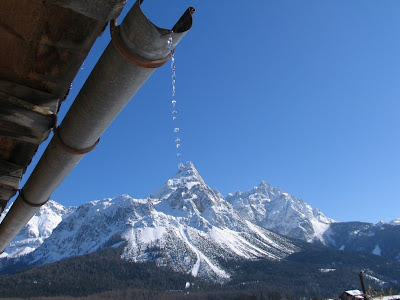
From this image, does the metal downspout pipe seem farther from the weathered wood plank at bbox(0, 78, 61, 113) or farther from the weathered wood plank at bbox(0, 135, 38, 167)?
the weathered wood plank at bbox(0, 135, 38, 167)

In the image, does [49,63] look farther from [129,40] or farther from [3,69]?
[129,40]

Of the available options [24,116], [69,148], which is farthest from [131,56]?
[24,116]

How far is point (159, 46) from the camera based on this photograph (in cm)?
288

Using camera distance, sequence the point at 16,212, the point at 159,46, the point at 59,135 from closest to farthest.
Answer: the point at 159,46 → the point at 59,135 → the point at 16,212

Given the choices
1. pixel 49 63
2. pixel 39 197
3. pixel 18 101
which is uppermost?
pixel 49 63

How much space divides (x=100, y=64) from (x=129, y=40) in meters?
0.52

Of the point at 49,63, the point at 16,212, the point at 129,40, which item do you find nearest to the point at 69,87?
the point at 49,63

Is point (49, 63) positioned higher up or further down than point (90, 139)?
higher up

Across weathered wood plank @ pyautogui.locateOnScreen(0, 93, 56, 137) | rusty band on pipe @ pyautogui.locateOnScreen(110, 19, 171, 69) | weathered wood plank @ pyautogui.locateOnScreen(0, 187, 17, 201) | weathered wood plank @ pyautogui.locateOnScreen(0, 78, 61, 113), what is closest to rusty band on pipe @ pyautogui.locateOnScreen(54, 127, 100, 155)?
weathered wood plank @ pyautogui.locateOnScreen(0, 93, 56, 137)

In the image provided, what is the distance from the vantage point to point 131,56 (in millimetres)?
2969

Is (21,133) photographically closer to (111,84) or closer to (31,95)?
(31,95)

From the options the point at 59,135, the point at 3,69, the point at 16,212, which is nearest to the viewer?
the point at 3,69

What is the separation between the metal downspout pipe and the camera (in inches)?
112

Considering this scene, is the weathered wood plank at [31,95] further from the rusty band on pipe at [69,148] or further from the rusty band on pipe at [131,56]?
the rusty band on pipe at [131,56]
